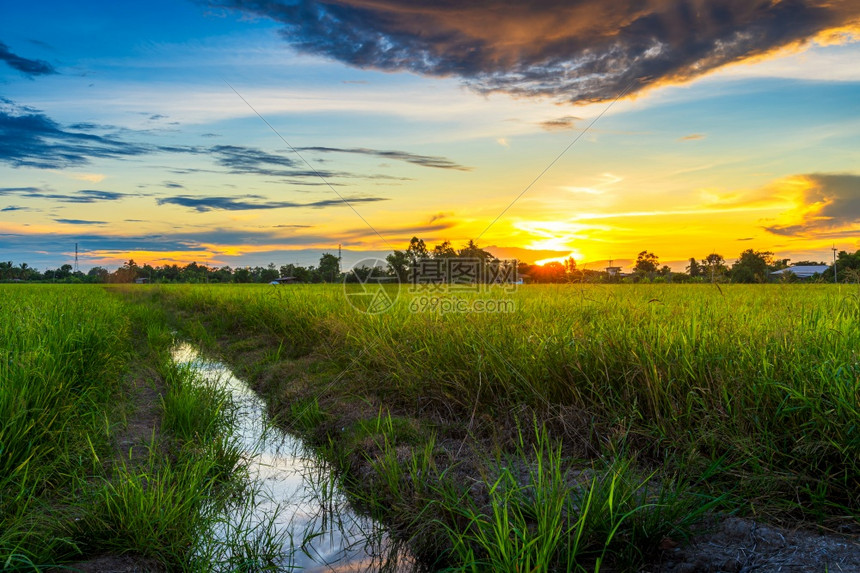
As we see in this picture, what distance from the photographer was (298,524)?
3303 mm

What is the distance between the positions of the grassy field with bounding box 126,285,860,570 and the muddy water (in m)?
0.18

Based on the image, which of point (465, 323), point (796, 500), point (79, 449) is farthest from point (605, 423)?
point (79, 449)

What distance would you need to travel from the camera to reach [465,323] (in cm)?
570

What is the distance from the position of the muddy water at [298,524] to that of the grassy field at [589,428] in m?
0.18

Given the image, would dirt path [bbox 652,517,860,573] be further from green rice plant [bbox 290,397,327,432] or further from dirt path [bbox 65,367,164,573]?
green rice plant [bbox 290,397,327,432]

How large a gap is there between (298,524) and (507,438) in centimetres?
164

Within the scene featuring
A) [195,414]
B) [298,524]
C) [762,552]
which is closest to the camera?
[762,552]

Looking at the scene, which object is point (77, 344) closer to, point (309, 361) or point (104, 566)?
point (309, 361)

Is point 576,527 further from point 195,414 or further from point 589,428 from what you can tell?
point 195,414

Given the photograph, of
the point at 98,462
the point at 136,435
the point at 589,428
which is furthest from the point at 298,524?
the point at 589,428

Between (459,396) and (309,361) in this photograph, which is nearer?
(459,396)

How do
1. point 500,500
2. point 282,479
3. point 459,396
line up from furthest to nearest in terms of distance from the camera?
point 459,396, point 282,479, point 500,500

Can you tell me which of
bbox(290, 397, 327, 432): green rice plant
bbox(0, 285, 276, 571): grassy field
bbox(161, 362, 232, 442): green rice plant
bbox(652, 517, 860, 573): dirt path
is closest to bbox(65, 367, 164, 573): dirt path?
bbox(0, 285, 276, 571): grassy field

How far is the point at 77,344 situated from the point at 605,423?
5.67 metres
